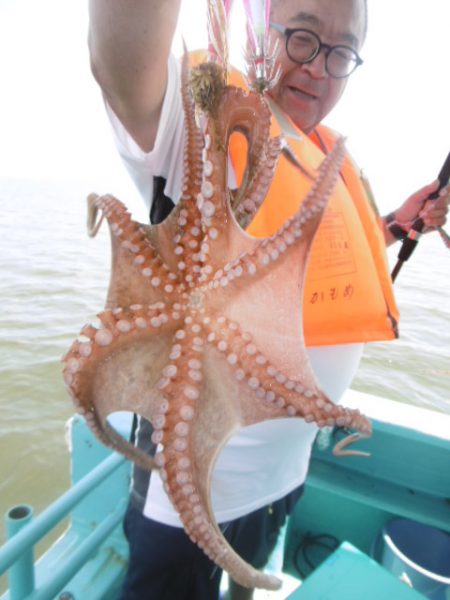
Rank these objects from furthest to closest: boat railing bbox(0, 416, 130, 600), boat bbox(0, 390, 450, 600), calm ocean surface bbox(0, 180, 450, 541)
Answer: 1. calm ocean surface bbox(0, 180, 450, 541)
2. boat bbox(0, 390, 450, 600)
3. boat railing bbox(0, 416, 130, 600)

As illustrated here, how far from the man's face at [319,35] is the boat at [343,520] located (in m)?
1.84

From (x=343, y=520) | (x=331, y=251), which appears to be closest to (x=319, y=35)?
(x=331, y=251)

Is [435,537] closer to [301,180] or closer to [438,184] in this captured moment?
[438,184]

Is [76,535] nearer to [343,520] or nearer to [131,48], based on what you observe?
[343,520]

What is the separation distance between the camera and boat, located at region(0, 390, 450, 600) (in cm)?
189

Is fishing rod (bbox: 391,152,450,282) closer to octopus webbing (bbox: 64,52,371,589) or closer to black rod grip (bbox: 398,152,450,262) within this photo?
black rod grip (bbox: 398,152,450,262)

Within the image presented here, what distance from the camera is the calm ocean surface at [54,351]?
554 centimetres

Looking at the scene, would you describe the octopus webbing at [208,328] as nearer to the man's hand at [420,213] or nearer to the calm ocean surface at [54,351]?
the man's hand at [420,213]

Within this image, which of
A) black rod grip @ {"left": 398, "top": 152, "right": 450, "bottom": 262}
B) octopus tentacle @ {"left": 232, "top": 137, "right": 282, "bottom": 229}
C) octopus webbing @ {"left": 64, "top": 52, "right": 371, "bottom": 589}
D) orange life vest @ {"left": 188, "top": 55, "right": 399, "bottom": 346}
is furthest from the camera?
black rod grip @ {"left": 398, "top": 152, "right": 450, "bottom": 262}

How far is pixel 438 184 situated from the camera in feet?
8.46

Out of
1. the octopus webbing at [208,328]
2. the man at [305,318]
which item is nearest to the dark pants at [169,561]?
the man at [305,318]

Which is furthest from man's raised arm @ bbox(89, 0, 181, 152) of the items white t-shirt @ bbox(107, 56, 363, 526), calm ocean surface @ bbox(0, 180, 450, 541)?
calm ocean surface @ bbox(0, 180, 450, 541)

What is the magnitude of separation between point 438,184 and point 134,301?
2251mm

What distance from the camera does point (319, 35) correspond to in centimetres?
158
